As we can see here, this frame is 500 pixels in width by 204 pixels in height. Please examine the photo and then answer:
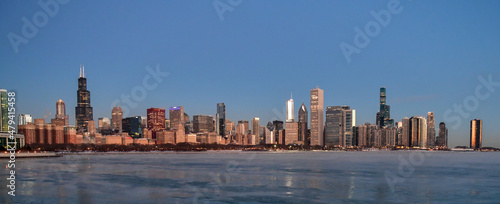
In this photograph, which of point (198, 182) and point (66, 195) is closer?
point (66, 195)

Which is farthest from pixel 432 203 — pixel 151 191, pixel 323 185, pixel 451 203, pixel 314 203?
pixel 151 191

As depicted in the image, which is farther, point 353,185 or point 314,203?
point 353,185

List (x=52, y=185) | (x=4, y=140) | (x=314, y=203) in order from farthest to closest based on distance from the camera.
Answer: (x=4, y=140)
(x=52, y=185)
(x=314, y=203)

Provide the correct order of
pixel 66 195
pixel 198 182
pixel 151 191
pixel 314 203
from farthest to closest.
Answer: pixel 198 182, pixel 151 191, pixel 66 195, pixel 314 203

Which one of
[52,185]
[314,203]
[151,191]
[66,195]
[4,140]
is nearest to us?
[314,203]

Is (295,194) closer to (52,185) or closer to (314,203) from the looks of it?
(314,203)

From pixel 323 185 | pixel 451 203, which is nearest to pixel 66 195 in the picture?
pixel 323 185

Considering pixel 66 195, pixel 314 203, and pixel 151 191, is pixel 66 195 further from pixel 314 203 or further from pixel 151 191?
pixel 314 203

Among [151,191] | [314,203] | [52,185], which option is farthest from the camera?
[52,185]
